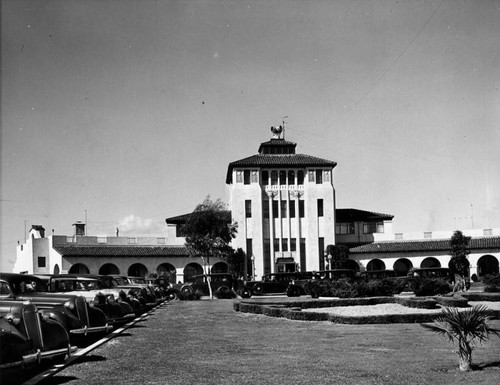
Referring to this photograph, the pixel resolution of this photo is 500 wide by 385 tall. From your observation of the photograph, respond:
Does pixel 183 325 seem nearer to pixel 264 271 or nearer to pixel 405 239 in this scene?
pixel 264 271

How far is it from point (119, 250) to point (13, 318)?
55398 millimetres

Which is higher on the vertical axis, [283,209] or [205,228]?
[283,209]

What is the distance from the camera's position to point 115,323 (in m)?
18.1

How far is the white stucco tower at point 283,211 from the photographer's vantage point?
64.3 meters

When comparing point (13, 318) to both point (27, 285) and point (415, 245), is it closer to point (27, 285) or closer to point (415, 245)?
point (27, 285)

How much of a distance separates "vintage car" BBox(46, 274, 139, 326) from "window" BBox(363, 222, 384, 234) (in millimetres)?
48967

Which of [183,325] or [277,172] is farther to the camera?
[277,172]

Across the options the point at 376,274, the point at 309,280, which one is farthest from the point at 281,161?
the point at 309,280

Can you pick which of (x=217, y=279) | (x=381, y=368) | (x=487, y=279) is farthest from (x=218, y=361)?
(x=487, y=279)

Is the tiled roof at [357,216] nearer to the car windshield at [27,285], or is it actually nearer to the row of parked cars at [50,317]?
the row of parked cars at [50,317]

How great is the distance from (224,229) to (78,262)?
55.4 ft

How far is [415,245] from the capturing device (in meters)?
Result: 64.8

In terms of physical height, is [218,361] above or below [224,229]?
below

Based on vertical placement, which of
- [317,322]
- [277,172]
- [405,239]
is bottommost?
[317,322]
